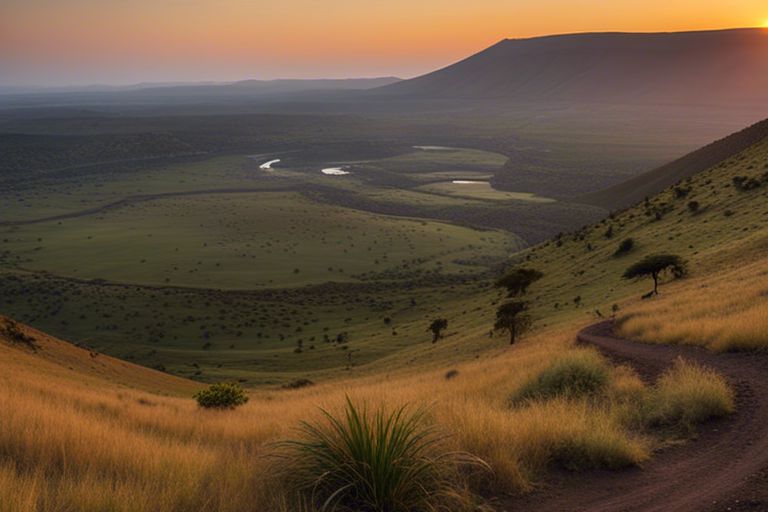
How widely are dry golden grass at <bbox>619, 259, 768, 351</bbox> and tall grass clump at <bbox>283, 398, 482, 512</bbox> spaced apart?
31.1ft

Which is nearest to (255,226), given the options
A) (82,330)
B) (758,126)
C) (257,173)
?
(82,330)

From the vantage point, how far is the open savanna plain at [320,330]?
6.30m

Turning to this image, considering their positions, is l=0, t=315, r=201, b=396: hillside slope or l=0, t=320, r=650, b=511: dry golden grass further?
l=0, t=315, r=201, b=396: hillside slope

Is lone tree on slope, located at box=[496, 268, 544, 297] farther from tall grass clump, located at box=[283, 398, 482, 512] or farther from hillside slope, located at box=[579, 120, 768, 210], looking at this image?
hillside slope, located at box=[579, 120, 768, 210]

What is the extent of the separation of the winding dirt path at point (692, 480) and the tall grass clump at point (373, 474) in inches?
33.5

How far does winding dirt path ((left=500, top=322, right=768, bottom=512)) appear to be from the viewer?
5492mm

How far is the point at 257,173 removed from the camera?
195000 mm

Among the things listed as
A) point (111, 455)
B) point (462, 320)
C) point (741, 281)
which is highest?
point (111, 455)

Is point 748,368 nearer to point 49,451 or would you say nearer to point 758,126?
point 49,451

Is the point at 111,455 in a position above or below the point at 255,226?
above

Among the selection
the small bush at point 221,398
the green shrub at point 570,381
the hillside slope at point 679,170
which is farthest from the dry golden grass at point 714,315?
the hillside slope at point 679,170

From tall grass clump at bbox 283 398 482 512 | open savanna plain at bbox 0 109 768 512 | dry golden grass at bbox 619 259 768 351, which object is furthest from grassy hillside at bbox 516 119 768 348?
tall grass clump at bbox 283 398 482 512

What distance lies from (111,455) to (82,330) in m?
59.5

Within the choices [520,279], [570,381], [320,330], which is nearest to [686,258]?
[520,279]
